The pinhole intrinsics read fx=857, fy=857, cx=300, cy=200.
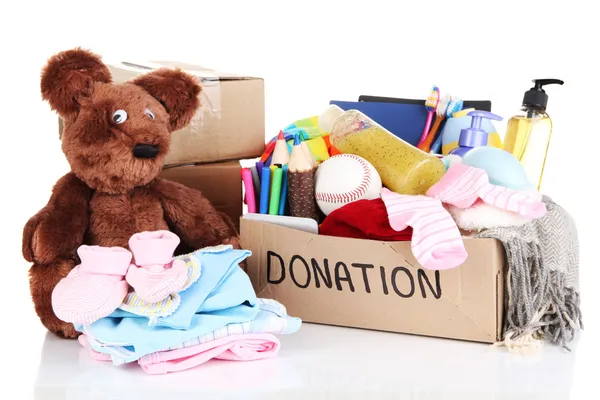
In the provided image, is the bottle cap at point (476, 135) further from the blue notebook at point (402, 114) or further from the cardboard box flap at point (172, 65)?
the cardboard box flap at point (172, 65)

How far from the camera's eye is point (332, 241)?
4.22 ft

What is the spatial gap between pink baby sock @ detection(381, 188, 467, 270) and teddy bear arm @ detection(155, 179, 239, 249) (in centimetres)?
30

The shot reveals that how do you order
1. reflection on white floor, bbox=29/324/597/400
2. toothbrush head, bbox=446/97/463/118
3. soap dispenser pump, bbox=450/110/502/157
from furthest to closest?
toothbrush head, bbox=446/97/463/118
soap dispenser pump, bbox=450/110/502/157
reflection on white floor, bbox=29/324/597/400

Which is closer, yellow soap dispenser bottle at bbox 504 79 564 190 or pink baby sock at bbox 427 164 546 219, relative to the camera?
pink baby sock at bbox 427 164 546 219

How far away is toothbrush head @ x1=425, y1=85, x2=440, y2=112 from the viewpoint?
5.59ft

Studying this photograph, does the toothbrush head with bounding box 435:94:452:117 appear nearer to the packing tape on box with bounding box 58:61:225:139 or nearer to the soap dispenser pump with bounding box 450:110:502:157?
the soap dispenser pump with bounding box 450:110:502:157

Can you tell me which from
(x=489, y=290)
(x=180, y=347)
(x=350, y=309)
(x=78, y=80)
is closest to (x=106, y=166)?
(x=78, y=80)

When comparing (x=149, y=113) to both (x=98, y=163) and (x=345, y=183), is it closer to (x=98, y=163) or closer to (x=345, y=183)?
(x=98, y=163)

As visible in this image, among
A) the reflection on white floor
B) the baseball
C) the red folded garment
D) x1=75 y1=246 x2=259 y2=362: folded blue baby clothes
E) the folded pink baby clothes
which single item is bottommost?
the reflection on white floor

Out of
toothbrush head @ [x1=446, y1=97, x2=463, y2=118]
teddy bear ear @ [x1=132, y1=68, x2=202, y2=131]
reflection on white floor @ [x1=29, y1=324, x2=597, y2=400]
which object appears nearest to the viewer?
reflection on white floor @ [x1=29, y1=324, x2=597, y2=400]

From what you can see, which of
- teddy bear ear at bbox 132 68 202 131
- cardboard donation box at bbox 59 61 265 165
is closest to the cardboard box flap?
cardboard donation box at bbox 59 61 265 165

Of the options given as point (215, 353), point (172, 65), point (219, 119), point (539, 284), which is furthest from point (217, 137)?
point (539, 284)

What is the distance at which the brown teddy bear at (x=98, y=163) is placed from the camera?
4.17 ft

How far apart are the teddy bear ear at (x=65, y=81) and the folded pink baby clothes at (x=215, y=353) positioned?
410 mm
